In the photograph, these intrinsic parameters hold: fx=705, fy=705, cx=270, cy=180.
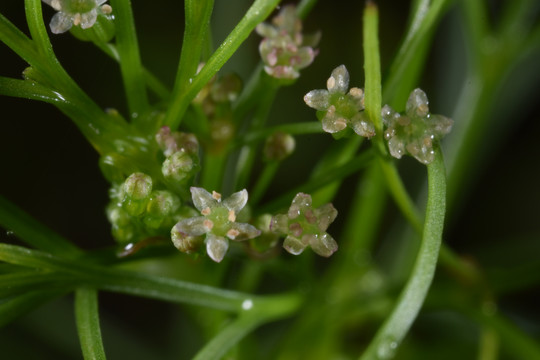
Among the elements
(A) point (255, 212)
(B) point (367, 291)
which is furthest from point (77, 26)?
(B) point (367, 291)

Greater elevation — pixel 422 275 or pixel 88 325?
pixel 422 275

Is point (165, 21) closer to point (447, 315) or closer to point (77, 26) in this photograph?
point (77, 26)

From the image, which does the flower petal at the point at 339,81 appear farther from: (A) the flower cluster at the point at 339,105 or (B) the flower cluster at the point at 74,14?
(B) the flower cluster at the point at 74,14

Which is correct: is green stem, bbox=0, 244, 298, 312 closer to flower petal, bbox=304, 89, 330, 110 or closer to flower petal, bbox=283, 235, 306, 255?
flower petal, bbox=283, 235, 306, 255

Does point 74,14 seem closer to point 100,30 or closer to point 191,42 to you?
point 100,30

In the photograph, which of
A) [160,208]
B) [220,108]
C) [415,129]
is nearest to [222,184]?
[220,108]

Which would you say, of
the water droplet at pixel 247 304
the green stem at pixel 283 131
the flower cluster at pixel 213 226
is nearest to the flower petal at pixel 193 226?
the flower cluster at pixel 213 226
